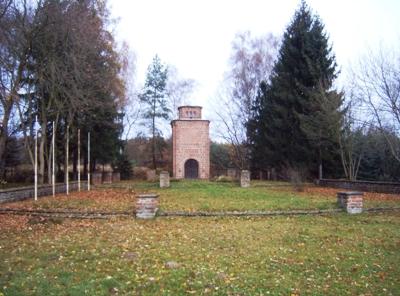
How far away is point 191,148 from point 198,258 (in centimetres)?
2384

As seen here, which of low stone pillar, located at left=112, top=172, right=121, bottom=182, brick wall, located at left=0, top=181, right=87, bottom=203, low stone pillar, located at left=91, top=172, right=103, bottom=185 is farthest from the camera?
low stone pillar, located at left=112, top=172, right=121, bottom=182

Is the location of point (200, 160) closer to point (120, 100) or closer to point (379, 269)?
point (120, 100)

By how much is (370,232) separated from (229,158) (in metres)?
28.9

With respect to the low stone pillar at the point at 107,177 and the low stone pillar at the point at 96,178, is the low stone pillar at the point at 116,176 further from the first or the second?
the low stone pillar at the point at 96,178

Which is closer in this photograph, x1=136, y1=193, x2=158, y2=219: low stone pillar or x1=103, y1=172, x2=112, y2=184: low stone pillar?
x1=136, y1=193, x2=158, y2=219: low stone pillar

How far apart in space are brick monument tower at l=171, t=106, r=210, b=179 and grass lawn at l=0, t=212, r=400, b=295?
20.1 meters

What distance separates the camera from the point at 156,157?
38562 mm

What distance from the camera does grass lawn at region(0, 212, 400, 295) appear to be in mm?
4953

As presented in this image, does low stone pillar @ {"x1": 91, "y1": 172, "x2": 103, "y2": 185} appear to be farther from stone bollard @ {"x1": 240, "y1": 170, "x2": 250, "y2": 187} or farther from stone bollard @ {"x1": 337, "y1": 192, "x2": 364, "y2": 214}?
stone bollard @ {"x1": 337, "y1": 192, "x2": 364, "y2": 214}

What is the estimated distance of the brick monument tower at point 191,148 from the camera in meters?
30.0

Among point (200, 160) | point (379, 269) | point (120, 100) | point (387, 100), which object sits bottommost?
point (379, 269)

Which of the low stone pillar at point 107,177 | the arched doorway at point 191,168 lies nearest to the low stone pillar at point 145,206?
the low stone pillar at point 107,177

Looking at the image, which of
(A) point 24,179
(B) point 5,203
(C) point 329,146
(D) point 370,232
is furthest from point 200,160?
(D) point 370,232

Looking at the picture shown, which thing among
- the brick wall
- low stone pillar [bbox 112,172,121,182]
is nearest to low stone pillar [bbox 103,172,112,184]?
low stone pillar [bbox 112,172,121,182]
